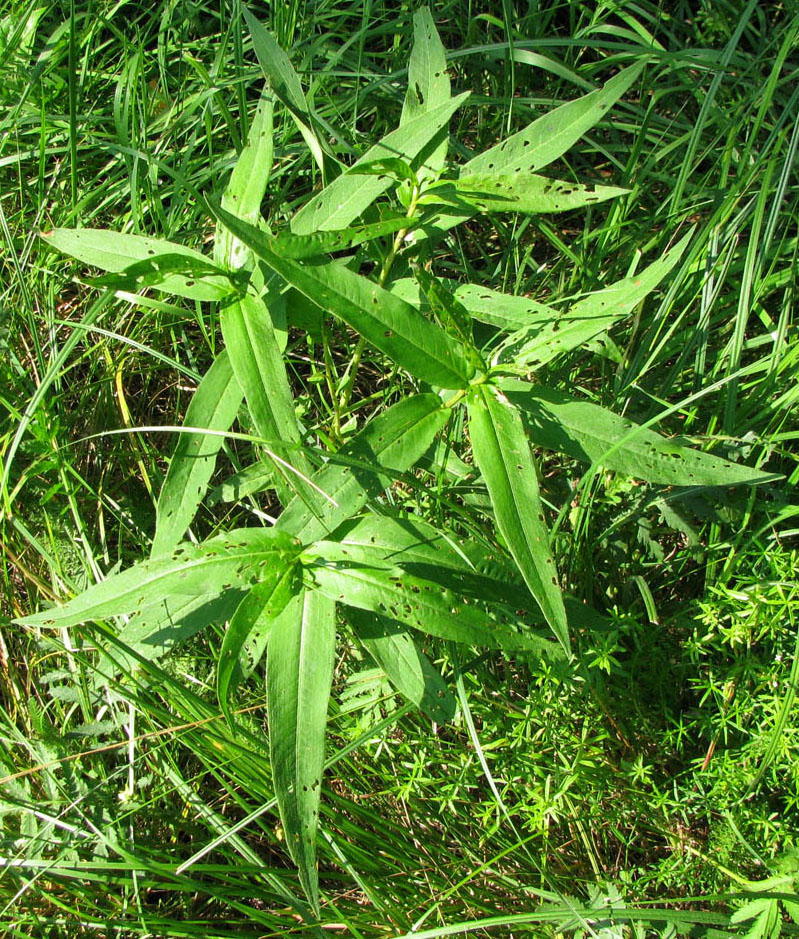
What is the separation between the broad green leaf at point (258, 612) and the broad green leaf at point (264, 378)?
0.22 m

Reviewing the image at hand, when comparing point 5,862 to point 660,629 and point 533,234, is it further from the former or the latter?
point 533,234

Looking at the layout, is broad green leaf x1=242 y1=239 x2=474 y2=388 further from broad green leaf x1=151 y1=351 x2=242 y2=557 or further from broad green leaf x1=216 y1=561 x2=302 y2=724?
broad green leaf x1=216 y1=561 x2=302 y2=724

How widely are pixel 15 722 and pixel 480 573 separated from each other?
1914 millimetres

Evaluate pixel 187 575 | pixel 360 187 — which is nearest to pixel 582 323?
pixel 360 187

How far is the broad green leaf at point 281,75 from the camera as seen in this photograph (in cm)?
218

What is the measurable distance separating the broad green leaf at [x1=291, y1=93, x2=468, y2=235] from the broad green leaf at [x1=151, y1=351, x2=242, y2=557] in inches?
17.1

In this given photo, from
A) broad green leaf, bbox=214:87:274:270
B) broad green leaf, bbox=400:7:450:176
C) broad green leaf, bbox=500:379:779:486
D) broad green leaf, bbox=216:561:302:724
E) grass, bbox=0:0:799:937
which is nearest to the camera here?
broad green leaf, bbox=216:561:302:724

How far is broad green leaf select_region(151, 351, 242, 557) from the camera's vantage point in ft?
6.82

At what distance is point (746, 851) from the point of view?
2359 millimetres

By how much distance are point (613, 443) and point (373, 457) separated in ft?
1.92

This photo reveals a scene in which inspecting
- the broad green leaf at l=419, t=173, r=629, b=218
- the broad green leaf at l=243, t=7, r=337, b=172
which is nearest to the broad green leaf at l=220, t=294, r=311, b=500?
the broad green leaf at l=243, t=7, r=337, b=172

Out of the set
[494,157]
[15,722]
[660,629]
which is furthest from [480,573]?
[15,722]

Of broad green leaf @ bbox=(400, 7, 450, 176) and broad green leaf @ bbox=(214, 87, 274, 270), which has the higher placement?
broad green leaf @ bbox=(400, 7, 450, 176)

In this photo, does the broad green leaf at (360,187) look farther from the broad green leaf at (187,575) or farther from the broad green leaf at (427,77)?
the broad green leaf at (187,575)
